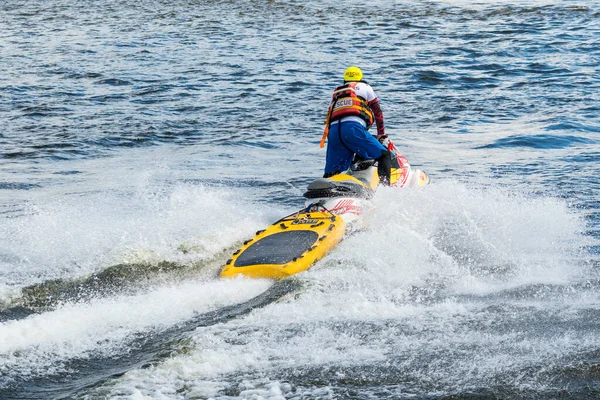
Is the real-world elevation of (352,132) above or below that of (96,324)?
above

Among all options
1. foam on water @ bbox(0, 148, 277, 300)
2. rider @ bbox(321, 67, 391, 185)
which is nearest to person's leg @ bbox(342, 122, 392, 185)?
rider @ bbox(321, 67, 391, 185)

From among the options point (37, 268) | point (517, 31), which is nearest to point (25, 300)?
point (37, 268)

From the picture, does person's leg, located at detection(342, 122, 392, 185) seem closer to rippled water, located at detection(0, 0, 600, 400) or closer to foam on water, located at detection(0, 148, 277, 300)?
rippled water, located at detection(0, 0, 600, 400)

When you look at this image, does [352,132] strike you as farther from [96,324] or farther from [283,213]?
[96,324]

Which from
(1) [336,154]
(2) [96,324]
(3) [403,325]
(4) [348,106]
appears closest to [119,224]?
(1) [336,154]

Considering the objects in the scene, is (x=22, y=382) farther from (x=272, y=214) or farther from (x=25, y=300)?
(x=272, y=214)

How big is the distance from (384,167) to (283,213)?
1.51 meters

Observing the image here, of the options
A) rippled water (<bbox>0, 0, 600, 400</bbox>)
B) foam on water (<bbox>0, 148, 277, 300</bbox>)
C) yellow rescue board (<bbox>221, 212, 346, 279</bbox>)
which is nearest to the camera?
rippled water (<bbox>0, 0, 600, 400</bbox>)

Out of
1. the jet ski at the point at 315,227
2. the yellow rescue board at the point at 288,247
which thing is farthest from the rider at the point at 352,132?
the yellow rescue board at the point at 288,247

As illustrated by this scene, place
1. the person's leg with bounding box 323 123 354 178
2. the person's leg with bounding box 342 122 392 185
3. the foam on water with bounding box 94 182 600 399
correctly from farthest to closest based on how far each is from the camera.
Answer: the person's leg with bounding box 323 123 354 178 → the person's leg with bounding box 342 122 392 185 → the foam on water with bounding box 94 182 600 399

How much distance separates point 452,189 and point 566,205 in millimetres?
1564

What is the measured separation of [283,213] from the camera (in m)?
11.2

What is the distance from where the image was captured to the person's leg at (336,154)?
1091 cm

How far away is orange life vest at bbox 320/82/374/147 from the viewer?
10.8 m
